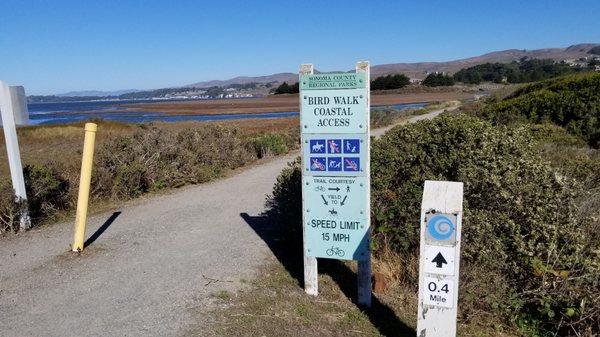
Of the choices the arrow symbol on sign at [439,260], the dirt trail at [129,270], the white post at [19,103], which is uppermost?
the white post at [19,103]

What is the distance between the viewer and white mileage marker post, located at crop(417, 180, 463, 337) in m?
3.41

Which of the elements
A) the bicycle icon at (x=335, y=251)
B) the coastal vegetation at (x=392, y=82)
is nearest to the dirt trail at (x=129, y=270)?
the bicycle icon at (x=335, y=251)

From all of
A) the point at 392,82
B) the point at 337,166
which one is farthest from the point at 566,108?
the point at 392,82

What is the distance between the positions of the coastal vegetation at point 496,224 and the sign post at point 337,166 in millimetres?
849

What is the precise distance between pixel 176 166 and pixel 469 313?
7.28 m

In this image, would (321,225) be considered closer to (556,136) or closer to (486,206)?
(486,206)

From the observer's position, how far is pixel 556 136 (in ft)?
41.8

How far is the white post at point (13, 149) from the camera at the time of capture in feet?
21.8

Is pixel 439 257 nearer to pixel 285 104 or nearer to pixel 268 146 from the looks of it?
pixel 268 146

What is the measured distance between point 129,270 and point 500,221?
393cm

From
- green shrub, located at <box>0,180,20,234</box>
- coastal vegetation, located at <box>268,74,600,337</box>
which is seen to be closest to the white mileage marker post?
coastal vegetation, located at <box>268,74,600,337</box>

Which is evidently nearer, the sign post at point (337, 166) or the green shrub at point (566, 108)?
the sign post at point (337, 166)

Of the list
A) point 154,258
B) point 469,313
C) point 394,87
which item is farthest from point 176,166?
point 394,87

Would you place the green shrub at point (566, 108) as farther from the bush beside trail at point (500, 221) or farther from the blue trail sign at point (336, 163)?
the blue trail sign at point (336, 163)
